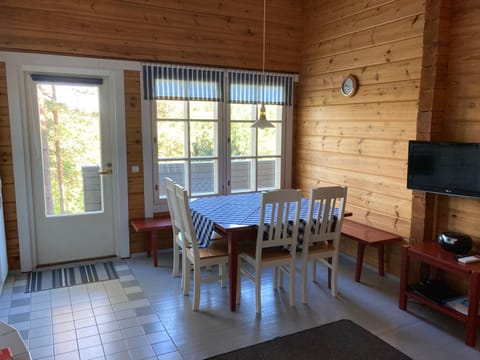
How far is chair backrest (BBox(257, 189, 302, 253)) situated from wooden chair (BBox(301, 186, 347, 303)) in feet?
0.43

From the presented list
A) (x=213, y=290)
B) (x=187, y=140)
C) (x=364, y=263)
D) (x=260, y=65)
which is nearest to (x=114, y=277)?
(x=213, y=290)

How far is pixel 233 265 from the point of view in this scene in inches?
120

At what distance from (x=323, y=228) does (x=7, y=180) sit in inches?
A: 117

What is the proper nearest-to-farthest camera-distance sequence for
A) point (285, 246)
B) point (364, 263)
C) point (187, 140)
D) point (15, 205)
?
point (285, 246)
point (15, 205)
point (364, 263)
point (187, 140)

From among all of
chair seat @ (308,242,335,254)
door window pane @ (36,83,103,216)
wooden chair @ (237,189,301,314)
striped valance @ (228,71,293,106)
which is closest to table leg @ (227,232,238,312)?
wooden chair @ (237,189,301,314)

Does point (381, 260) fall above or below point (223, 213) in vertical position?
below

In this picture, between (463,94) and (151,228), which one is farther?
(151,228)

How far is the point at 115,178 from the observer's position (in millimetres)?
4199

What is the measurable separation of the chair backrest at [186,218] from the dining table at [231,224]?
0.35 feet

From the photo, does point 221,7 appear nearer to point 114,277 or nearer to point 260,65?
point 260,65

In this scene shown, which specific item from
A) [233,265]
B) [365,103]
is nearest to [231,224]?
[233,265]

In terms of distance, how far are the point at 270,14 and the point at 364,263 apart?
305 cm

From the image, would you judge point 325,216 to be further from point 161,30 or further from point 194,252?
point 161,30

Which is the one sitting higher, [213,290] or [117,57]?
[117,57]
